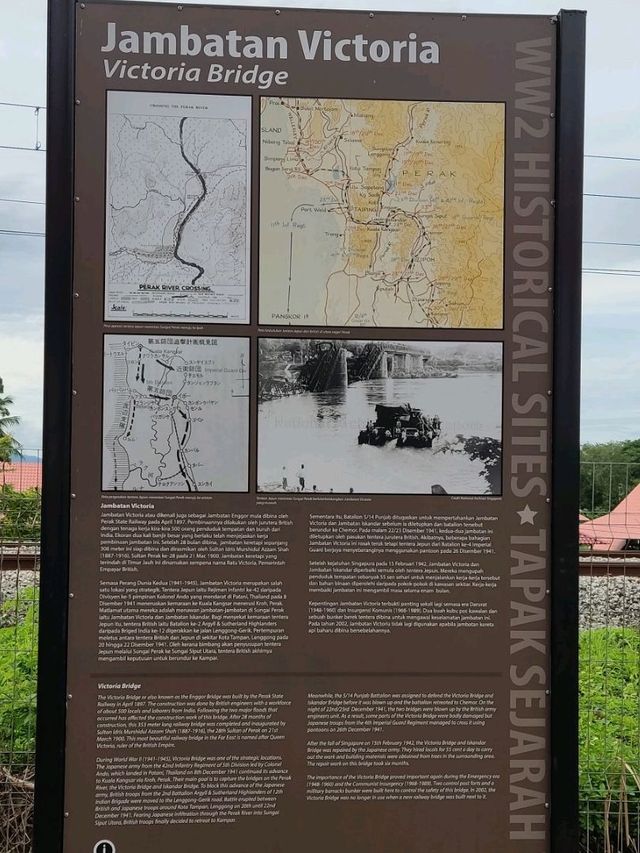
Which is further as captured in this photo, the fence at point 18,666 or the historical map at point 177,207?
the fence at point 18,666

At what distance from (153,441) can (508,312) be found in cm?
134

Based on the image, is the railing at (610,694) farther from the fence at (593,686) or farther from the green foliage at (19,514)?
the green foliage at (19,514)

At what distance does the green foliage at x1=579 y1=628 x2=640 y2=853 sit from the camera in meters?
3.92

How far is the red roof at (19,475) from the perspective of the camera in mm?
4566

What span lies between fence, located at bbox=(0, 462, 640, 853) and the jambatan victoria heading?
2266 mm

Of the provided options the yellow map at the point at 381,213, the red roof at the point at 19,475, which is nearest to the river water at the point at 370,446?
the yellow map at the point at 381,213

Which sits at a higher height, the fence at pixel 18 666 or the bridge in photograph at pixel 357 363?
the bridge in photograph at pixel 357 363

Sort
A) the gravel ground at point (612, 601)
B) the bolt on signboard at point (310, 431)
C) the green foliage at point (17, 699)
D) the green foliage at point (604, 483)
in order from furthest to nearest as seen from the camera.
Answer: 1. the gravel ground at point (612, 601)
2. the green foliage at point (17, 699)
3. the green foliage at point (604, 483)
4. the bolt on signboard at point (310, 431)

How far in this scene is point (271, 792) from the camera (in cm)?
274

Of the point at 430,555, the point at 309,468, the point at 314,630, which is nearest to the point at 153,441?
the point at 309,468

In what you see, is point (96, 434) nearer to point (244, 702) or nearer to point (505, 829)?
point (244, 702)

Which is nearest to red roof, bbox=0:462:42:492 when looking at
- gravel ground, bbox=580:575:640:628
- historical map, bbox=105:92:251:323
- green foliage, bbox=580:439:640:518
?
historical map, bbox=105:92:251:323

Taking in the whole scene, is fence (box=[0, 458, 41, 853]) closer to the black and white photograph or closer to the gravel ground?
the black and white photograph

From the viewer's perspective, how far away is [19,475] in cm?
459
